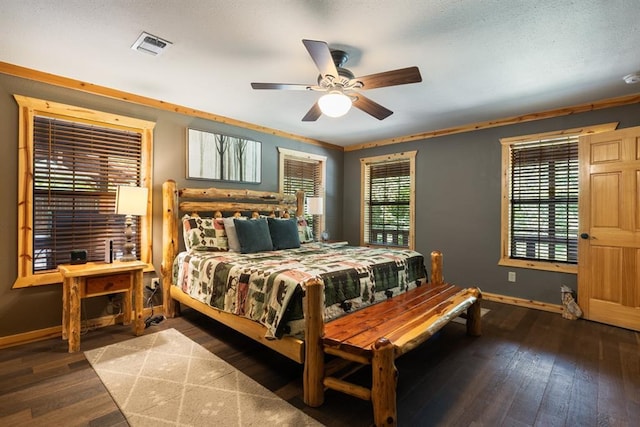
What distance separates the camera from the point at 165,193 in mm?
3645

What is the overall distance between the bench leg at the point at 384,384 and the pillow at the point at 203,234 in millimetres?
2431

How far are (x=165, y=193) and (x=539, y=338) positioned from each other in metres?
4.24

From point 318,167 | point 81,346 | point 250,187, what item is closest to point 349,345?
point 81,346

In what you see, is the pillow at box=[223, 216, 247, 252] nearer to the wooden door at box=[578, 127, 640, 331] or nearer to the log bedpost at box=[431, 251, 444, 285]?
the log bedpost at box=[431, 251, 444, 285]

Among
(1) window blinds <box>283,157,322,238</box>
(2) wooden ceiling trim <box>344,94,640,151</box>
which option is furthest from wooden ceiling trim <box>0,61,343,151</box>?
(2) wooden ceiling trim <box>344,94,640,151</box>

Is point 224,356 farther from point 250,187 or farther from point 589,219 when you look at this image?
point 589,219

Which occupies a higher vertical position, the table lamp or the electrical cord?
the table lamp

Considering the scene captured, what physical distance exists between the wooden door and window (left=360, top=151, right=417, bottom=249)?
2205 mm

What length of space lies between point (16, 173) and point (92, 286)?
1.24 m

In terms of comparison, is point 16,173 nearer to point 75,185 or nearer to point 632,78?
point 75,185

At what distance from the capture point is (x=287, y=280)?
86.0 inches

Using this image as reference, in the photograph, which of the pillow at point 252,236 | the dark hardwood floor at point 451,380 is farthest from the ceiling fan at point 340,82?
the dark hardwood floor at point 451,380

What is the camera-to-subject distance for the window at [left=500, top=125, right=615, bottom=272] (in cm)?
379

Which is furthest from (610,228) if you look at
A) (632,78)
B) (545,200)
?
(632,78)
